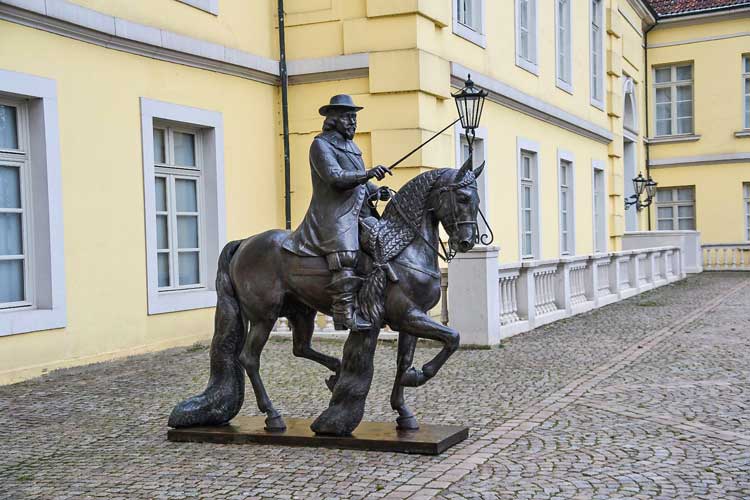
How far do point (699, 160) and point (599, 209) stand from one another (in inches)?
319

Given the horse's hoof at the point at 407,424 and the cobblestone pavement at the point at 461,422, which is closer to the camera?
the cobblestone pavement at the point at 461,422

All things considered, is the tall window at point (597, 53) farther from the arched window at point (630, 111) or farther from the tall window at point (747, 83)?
the tall window at point (747, 83)

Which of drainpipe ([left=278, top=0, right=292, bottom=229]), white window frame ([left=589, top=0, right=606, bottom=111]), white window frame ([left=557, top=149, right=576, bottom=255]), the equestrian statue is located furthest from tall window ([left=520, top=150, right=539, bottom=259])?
the equestrian statue

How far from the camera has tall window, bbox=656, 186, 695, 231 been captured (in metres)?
29.5

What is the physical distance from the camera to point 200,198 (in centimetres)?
1157

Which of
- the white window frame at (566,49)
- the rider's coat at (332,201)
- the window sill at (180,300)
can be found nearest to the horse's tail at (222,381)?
the rider's coat at (332,201)

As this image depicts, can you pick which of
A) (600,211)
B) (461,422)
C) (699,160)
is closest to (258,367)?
(461,422)

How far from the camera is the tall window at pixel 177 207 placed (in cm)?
1091

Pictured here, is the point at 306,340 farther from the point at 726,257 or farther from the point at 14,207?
the point at 726,257

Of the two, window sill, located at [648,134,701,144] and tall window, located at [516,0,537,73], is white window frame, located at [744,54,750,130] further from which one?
tall window, located at [516,0,537,73]

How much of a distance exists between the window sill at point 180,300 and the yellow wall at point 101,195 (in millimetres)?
Result: 81

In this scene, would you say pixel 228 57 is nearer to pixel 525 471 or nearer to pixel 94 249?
pixel 94 249

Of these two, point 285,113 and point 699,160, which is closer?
point 285,113

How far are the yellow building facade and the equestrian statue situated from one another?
3.33 metres
